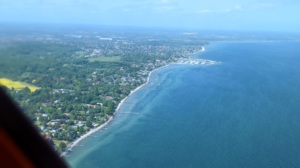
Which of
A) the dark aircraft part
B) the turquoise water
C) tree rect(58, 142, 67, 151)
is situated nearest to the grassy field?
→ the turquoise water

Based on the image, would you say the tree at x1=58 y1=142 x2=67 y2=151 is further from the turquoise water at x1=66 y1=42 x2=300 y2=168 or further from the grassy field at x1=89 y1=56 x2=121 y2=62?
the grassy field at x1=89 y1=56 x2=121 y2=62

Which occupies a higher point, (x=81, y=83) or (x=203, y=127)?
(x=81, y=83)

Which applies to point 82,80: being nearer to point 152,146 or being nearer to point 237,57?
point 152,146

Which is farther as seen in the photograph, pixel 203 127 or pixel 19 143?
pixel 203 127

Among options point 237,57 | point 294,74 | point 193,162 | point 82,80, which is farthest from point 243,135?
point 237,57

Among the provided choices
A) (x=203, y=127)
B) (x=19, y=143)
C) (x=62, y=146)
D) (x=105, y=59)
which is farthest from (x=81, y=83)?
(x=19, y=143)

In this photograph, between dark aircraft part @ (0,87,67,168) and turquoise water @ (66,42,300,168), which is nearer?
dark aircraft part @ (0,87,67,168)

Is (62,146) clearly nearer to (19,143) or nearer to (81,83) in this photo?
(81,83)

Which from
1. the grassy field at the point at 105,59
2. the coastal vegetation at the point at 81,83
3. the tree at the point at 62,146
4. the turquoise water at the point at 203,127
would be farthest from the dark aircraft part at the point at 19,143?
the grassy field at the point at 105,59
